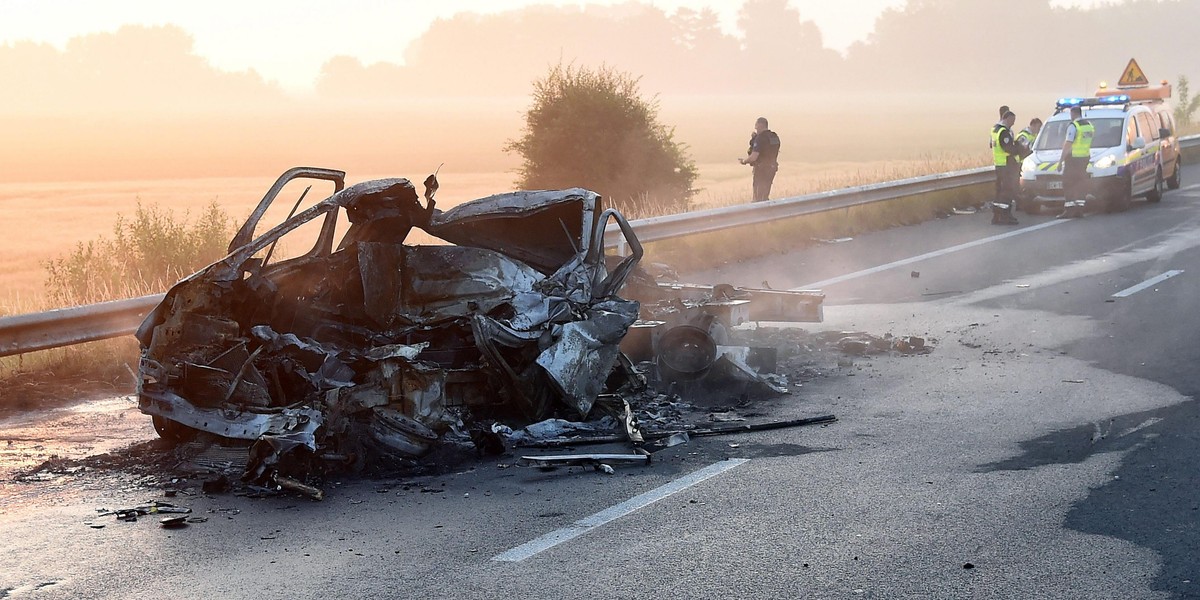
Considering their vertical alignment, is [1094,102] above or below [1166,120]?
above

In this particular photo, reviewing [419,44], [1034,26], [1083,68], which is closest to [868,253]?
[419,44]

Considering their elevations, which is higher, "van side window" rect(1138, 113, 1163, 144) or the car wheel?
"van side window" rect(1138, 113, 1163, 144)

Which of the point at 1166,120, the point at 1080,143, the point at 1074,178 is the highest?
the point at 1166,120

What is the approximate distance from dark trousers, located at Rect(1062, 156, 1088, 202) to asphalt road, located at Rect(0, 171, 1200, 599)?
1282 centimetres

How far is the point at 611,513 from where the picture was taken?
19.6 feet

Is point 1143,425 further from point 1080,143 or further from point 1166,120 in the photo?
point 1166,120

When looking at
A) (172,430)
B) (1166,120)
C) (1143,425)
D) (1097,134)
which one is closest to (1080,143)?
(1097,134)

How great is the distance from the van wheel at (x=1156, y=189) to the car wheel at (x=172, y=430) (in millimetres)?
21122

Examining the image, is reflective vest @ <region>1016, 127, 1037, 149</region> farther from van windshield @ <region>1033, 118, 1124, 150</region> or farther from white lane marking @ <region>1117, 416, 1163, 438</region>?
white lane marking @ <region>1117, 416, 1163, 438</region>

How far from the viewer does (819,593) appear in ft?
15.8

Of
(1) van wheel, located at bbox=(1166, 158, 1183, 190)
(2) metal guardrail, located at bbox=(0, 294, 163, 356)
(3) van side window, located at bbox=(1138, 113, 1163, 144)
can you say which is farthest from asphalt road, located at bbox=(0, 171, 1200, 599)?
(1) van wheel, located at bbox=(1166, 158, 1183, 190)

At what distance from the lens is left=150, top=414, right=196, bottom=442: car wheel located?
7.23 metres

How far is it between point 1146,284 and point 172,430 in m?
11.2

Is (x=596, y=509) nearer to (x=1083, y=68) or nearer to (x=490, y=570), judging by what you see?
(x=490, y=570)
